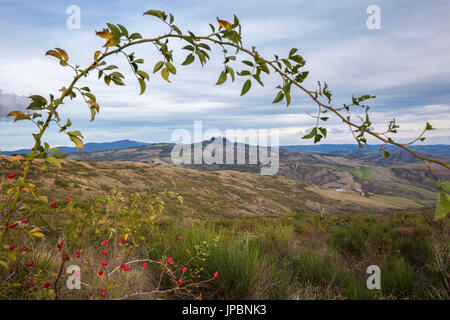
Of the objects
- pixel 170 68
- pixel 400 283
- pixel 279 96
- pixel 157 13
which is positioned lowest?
pixel 400 283

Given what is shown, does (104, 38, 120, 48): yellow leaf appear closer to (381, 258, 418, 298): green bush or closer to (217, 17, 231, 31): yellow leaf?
(217, 17, 231, 31): yellow leaf

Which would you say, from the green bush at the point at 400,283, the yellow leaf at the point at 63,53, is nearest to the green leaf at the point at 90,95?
the yellow leaf at the point at 63,53

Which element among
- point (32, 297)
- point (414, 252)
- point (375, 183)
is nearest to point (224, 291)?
point (32, 297)

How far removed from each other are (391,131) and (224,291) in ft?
7.39

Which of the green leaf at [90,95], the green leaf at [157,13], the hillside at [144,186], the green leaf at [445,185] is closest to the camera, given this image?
the green leaf at [445,185]

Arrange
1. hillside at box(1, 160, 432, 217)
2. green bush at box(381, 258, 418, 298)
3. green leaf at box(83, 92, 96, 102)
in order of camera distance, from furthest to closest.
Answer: hillside at box(1, 160, 432, 217), green bush at box(381, 258, 418, 298), green leaf at box(83, 92, 96, 102)

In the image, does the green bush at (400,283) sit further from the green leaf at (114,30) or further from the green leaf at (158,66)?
the green leaf at (114,30)

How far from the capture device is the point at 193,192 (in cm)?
4481

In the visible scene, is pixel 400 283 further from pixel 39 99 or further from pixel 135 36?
pixel 39 99

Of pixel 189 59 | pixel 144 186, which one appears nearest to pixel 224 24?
pixel 189 59

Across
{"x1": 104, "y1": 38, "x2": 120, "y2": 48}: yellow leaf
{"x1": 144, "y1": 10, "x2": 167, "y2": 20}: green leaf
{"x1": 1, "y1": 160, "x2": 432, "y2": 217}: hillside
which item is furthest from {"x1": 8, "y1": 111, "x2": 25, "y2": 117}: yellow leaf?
{"x1": 1, "y1": 160, "x2": 432, "y2": 217}: hillside

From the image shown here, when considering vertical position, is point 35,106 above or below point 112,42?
below
